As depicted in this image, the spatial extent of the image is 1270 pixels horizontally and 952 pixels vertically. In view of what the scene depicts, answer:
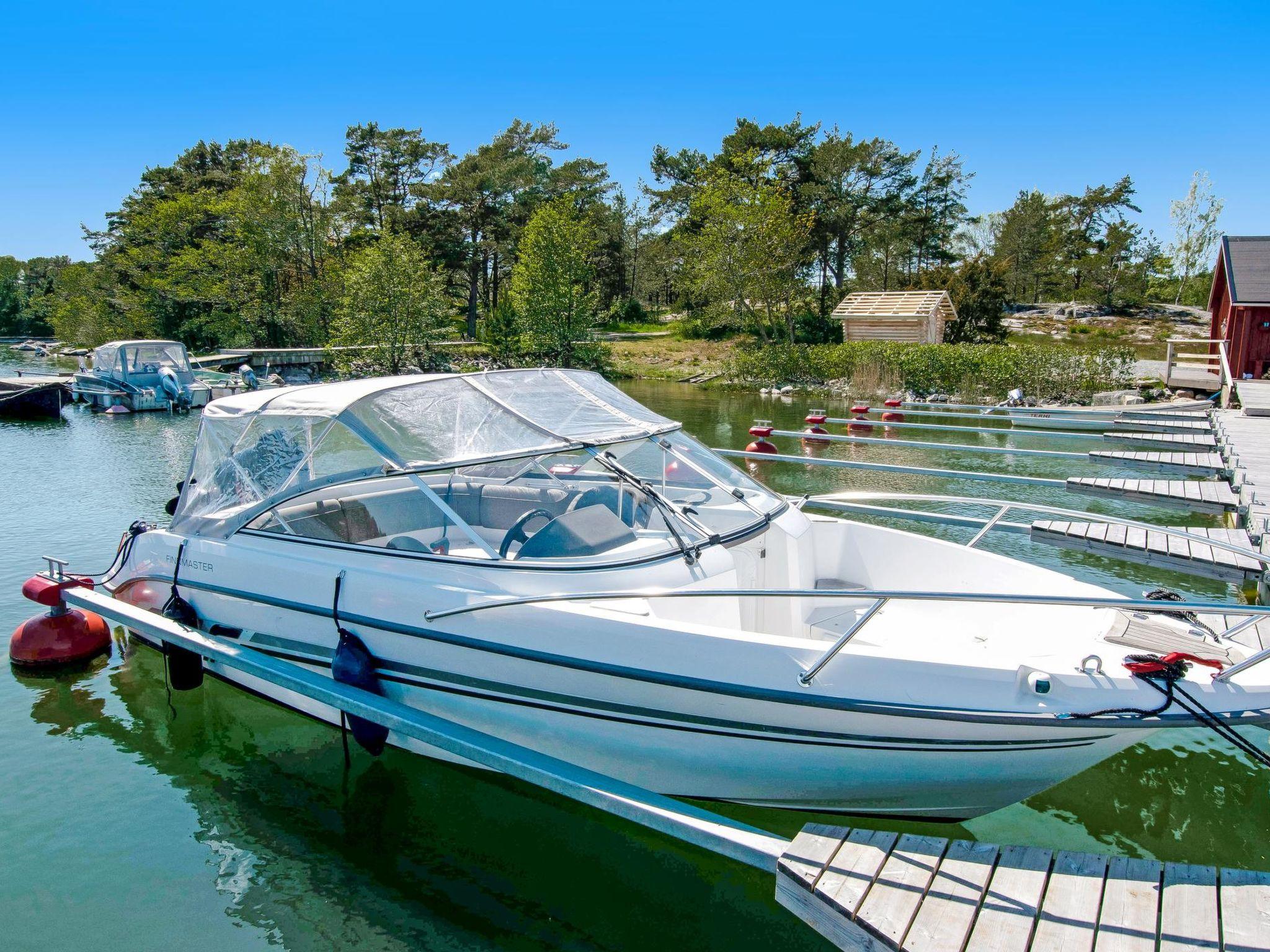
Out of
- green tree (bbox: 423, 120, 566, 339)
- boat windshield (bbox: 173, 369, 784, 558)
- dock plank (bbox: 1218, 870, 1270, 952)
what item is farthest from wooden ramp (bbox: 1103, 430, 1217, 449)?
green tree (bbox: 423, 120, 566, 339)

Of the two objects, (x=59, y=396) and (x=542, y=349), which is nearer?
(x=59, y=396)

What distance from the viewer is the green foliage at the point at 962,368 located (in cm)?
2380

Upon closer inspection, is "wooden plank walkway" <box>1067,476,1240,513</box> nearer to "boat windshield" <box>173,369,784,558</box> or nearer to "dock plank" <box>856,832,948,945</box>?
"boat windshield" <box>173,369,784,558</box>

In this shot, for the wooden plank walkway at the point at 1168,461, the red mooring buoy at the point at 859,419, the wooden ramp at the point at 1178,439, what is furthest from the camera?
the red mooring buoy at the point at 859,419

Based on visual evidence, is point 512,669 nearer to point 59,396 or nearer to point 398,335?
point 59,396

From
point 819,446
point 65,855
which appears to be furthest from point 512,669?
point 819,446

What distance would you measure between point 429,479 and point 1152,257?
184 feet

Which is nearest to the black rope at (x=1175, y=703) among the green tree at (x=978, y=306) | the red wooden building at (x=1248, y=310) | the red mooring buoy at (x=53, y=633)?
the red mooring buoy at (x=53, y=633)

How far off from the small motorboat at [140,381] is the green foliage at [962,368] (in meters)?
20.3

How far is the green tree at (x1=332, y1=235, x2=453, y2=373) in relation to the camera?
101 ft

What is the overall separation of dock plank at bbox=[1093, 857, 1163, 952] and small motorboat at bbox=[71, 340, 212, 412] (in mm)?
26983

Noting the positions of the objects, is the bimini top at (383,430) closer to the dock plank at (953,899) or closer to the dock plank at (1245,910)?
the dock plank at (953,899)

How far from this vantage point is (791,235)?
3422cm

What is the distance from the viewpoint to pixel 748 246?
34.3m
